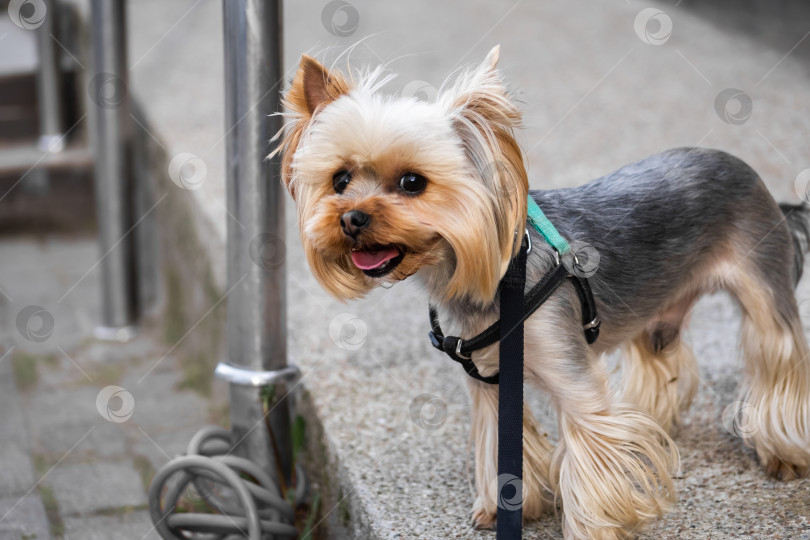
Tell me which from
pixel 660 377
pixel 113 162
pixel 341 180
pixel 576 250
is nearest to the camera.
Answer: pixel 341 180

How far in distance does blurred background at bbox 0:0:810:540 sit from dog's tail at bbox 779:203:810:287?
606 mm

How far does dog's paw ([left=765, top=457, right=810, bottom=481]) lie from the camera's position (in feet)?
9.32

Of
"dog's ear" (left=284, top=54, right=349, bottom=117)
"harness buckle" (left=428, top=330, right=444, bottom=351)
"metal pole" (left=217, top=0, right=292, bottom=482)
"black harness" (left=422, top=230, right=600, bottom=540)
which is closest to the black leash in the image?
"black harness" (left=422, top=230, right=600, bottom=540)

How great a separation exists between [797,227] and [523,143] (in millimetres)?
1256

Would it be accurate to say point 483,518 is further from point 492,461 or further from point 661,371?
point 661,371

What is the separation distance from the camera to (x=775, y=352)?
9.27 feet

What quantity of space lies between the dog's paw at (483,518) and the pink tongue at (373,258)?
97 cm

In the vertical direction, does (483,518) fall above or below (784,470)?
below

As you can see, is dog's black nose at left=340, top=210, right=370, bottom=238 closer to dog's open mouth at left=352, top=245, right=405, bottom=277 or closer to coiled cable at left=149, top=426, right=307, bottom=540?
dog's open mouth at left=352, top=245, right=405, bottom=277

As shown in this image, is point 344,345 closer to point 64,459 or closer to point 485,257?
point 64,459

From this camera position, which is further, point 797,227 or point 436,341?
point 797,227

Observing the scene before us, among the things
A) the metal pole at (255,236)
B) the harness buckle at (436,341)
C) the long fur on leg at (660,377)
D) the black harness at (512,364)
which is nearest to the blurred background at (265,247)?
the metal pole at (255,236)

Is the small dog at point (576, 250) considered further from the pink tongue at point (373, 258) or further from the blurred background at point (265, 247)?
the blurred background at point (265, 247)

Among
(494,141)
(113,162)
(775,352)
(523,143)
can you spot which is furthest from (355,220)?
(113,162)
